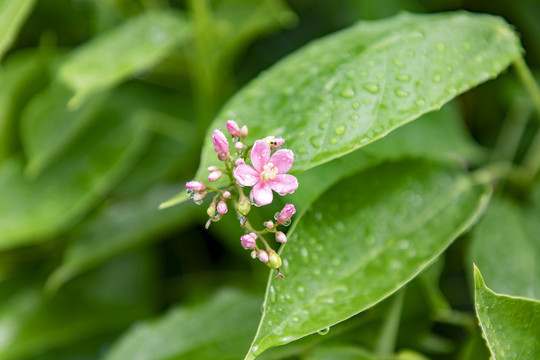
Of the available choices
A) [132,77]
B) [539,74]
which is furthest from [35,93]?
[539,74]

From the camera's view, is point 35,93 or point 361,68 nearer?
point 361,68

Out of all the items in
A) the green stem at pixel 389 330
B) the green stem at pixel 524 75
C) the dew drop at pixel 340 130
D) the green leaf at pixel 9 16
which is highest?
the green leaf at pixel 9 16

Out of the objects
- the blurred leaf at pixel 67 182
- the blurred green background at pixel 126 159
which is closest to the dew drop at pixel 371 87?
the blurred green background at pixel 126 159

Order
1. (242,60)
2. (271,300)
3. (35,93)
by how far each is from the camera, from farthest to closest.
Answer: (242,60) → (35,93) → (271,300)

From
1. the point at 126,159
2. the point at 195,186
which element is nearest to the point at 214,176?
the point at 195,186

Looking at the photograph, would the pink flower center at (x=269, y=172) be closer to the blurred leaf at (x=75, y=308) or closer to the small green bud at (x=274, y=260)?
the small green bud at (x=274, y=260)

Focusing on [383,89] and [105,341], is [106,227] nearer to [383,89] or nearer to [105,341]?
[105,341]

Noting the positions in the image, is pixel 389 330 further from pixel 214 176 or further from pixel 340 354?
pixel 214 176

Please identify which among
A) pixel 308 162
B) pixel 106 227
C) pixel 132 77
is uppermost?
pixel 308 162
